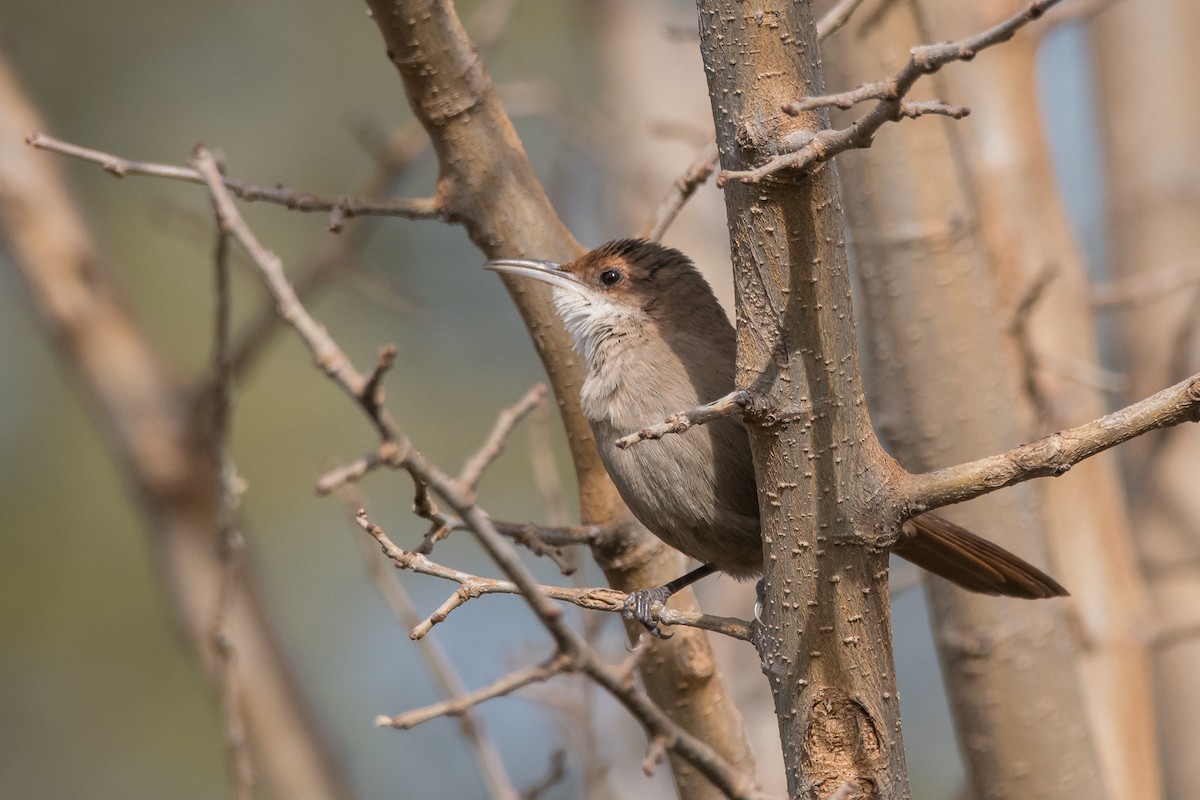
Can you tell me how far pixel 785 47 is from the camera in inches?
79.1

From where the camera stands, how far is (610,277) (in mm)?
3750

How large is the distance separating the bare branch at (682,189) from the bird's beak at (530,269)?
31cm

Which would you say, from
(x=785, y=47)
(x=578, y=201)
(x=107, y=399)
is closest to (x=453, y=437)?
(x=578, y=201)

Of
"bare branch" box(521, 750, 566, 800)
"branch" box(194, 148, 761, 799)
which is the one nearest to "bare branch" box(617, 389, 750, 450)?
"branch" box(194, 148, 761, 799)

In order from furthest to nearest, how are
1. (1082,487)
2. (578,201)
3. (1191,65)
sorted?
1. (578,201)
2. (1191,65)
3. (1082,487)

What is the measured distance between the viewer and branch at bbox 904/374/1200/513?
5.98 feet

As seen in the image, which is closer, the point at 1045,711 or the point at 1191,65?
the point at 1045,711

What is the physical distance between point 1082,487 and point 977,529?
1.05m

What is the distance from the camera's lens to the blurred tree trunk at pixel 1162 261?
533 centimetres

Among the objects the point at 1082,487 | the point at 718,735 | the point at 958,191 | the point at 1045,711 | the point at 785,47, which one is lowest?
the point at 718,735

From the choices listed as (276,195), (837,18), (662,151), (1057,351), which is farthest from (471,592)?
(662,151)

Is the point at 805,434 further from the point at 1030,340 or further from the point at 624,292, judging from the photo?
the point at 1030,340

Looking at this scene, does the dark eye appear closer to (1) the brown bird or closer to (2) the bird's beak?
(1) the brown bird

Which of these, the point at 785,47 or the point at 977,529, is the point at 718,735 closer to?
the point at 977,529
